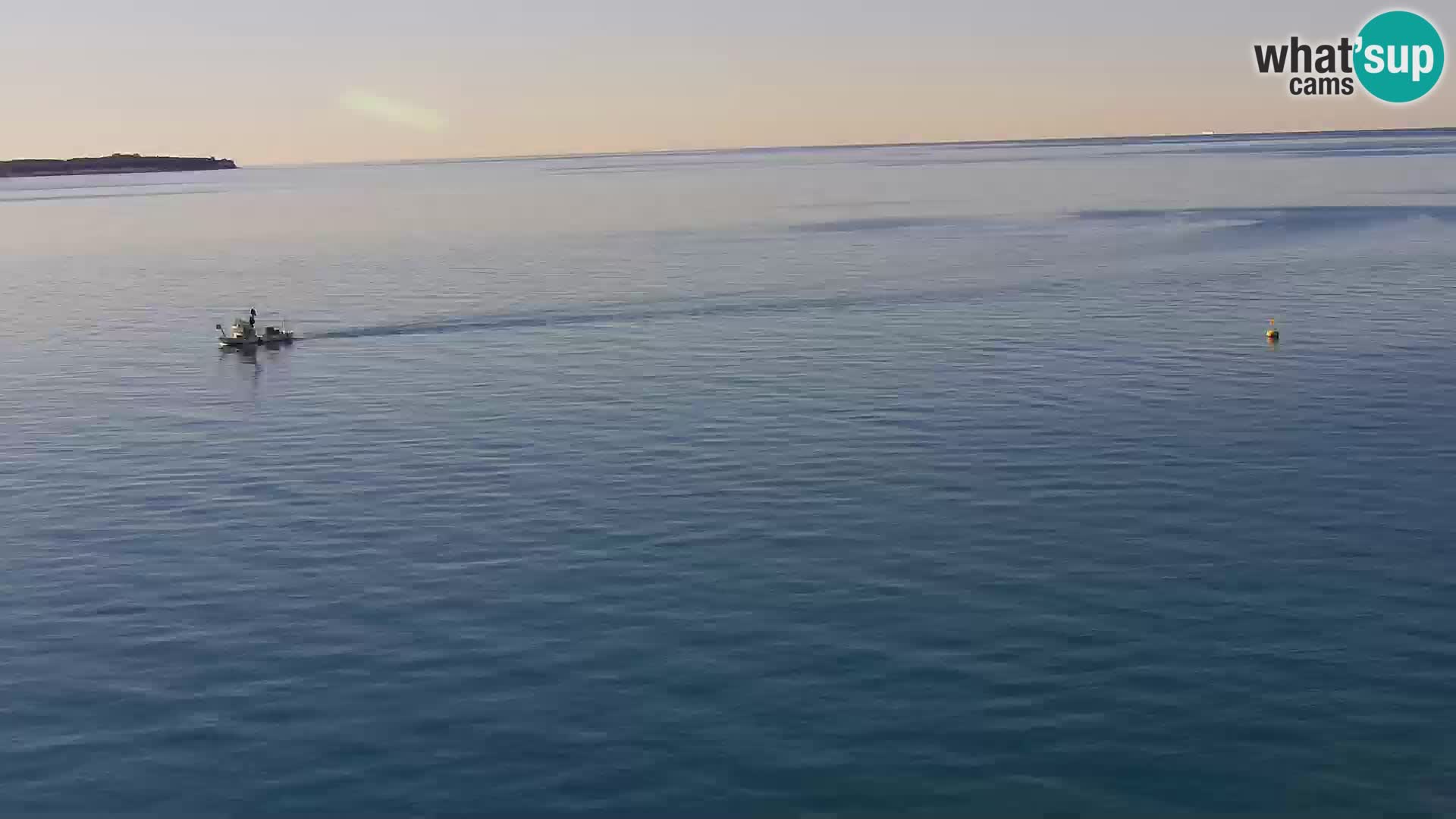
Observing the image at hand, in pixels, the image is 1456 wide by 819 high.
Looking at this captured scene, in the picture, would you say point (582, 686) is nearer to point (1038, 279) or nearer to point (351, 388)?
point (351, 388)

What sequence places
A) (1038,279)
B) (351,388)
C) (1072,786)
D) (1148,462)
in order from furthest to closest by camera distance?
1. (1038,279)
2. (351,388)
3. (1148,462)
4. (1072,786)

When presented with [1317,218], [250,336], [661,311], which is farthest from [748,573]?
[1317,218]

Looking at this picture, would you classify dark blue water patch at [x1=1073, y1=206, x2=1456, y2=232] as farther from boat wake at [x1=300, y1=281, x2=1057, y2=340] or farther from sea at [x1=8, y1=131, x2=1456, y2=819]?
sea at [x1=8, y1=131, x2=1456, y2=819]

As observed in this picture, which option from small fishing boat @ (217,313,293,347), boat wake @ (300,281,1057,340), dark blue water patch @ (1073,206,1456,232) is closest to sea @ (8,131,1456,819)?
Result: small fishing boat @ (217,313,293,347)

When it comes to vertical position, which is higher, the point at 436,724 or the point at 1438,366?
the point at 1438,366

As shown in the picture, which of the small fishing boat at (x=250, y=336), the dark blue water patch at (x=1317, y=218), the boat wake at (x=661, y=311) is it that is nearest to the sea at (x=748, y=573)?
the small fishing boat at (x=250, y=336)

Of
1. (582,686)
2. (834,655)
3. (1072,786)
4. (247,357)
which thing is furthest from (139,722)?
(247,357)

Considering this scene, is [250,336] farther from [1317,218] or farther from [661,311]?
[1317,218]

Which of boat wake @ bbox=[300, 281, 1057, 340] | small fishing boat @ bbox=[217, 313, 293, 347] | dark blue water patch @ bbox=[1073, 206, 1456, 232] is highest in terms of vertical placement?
dark blue water patch @ bbox=[1073, 206, 1456, 232]
